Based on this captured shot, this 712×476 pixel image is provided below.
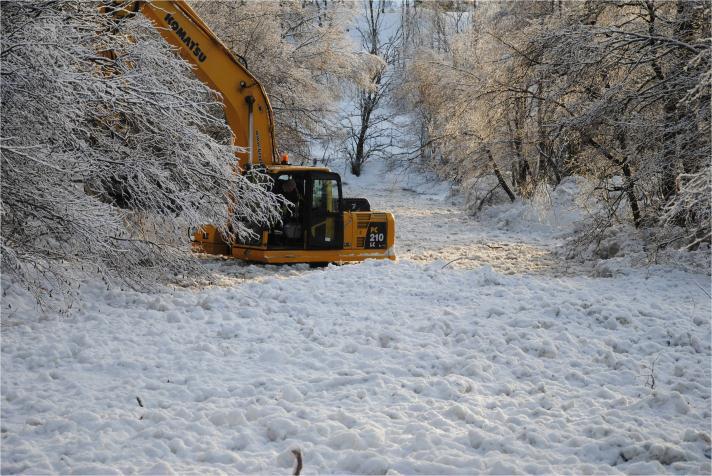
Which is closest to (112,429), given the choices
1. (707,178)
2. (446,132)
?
(707,178)

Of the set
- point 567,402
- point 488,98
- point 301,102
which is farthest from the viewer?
point 301,102

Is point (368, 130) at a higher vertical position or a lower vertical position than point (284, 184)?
higher

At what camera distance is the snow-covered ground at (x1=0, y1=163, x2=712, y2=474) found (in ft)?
14.2

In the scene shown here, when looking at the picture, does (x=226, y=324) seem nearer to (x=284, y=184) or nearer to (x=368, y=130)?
(x=284, y=184)

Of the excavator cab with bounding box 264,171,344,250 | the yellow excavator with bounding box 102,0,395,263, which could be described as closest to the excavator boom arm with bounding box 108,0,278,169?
the yellow excavator with bounding box 102,0,395,263

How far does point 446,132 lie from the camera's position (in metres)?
19.6

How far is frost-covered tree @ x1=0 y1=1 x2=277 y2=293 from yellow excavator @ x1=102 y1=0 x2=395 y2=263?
154 centimetres

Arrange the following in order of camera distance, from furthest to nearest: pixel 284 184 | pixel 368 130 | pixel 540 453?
pixel 368 130, pixel 284 184, pixel 540 453

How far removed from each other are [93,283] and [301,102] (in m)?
15.2

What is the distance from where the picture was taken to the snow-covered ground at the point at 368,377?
14.2 ft

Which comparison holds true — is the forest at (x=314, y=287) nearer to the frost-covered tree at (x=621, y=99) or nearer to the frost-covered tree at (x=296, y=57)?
the frost-covered tree at (x=621, y=99)

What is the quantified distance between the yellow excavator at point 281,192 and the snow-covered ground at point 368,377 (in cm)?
178

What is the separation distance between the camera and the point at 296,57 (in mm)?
23188

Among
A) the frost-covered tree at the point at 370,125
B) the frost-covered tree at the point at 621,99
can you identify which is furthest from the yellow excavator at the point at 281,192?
the frost-covered tree at the point at 370,125
